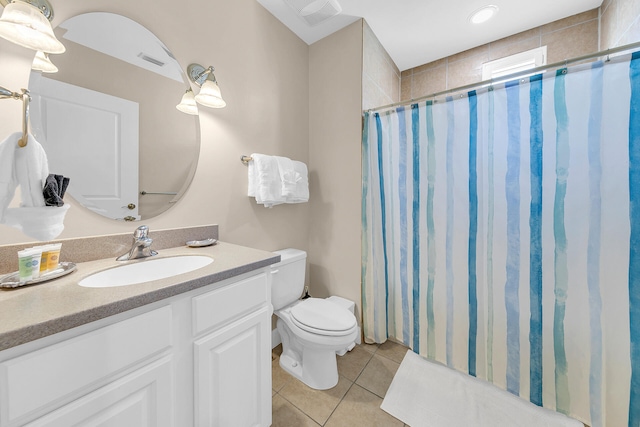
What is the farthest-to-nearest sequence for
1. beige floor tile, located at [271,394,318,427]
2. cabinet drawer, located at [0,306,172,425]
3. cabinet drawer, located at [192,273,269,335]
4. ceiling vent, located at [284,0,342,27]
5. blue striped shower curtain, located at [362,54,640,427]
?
ceiling vent, located at [284,0,342,27] → beige floor tile, located at [271,394,318,427] → blue striped shower curtain, located at [362,54,640,427] → cabinet drawer, located at [192,273,269,335] → cabinet drawer, located at [0,306,172,425]

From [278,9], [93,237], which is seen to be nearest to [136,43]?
Answer: [93,237]

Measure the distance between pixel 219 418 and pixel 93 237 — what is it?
863 millimetres

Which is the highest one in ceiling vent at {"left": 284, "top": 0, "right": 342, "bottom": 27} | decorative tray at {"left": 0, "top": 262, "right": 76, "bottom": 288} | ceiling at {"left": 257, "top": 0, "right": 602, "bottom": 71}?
ceiling at {"left": 257, "top": 0, "right": 602, "bottom": 71}

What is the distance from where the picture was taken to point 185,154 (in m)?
1.25

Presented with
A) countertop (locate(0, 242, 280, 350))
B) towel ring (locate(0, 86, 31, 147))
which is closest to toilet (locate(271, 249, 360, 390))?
countertop (locate(0, 242, 280, 350))

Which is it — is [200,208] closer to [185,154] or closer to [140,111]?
[185,154]

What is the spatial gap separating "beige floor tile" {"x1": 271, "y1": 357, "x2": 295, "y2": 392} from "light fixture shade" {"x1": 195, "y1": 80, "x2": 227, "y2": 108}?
1.67 metres

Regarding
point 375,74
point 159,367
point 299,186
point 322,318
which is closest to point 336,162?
point 299,186

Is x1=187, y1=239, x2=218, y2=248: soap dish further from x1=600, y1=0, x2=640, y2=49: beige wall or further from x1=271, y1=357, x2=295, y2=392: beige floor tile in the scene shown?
x1=600, y1=0, x2=640, y2=49: beige wall

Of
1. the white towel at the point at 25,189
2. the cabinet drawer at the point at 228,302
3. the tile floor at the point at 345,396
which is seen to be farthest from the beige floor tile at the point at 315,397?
the white towel at the point at 25,189

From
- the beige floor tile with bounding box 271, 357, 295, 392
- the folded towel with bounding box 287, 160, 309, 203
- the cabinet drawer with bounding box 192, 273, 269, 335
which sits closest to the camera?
the cabinet drawer with bounding box 192, 273, 269, 335

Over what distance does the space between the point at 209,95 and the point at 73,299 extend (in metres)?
1.06

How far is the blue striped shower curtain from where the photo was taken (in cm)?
105

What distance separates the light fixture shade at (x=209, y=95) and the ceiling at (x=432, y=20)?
848mm
